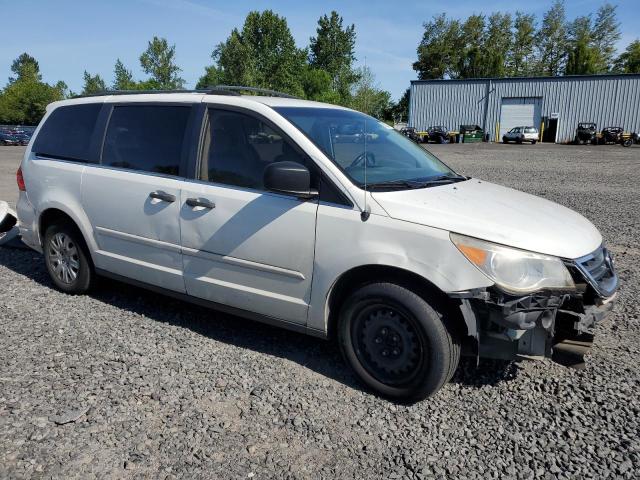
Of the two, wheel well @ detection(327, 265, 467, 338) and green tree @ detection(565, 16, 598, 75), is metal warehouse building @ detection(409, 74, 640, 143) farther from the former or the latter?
wheel well @ detection(327, 265, 467, 338)

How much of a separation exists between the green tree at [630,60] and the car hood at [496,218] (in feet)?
283

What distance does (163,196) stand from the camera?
3930mm

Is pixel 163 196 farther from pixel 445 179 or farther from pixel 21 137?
pixel 21 137

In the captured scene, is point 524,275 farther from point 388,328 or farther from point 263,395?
point 263,395

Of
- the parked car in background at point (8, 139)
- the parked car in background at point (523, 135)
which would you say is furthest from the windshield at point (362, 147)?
the parked car in background at point (523, 135)

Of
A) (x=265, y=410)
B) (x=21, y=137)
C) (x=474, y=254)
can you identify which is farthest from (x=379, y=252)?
(x=21, y=137)

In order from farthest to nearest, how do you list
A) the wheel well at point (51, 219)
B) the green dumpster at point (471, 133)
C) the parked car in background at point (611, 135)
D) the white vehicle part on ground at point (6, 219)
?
1. the green dumpster at point (471, 133)
2. the parked car in background at point (611, 135)
3. the white vehicle part on ground at point (6, 219)
4. the wheel well at point (51, 219)

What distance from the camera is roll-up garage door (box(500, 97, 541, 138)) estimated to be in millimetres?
50156

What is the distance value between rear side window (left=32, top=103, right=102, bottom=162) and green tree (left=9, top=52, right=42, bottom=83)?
11573 centimetres

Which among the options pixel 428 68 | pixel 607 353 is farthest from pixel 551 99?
pixel 607 353

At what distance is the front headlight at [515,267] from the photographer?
2.82 meters

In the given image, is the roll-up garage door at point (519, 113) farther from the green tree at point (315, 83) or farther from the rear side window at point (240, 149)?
the rear side window at point (240, 149)

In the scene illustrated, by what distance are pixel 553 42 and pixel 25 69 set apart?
99.4m

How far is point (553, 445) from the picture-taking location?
277 cm
